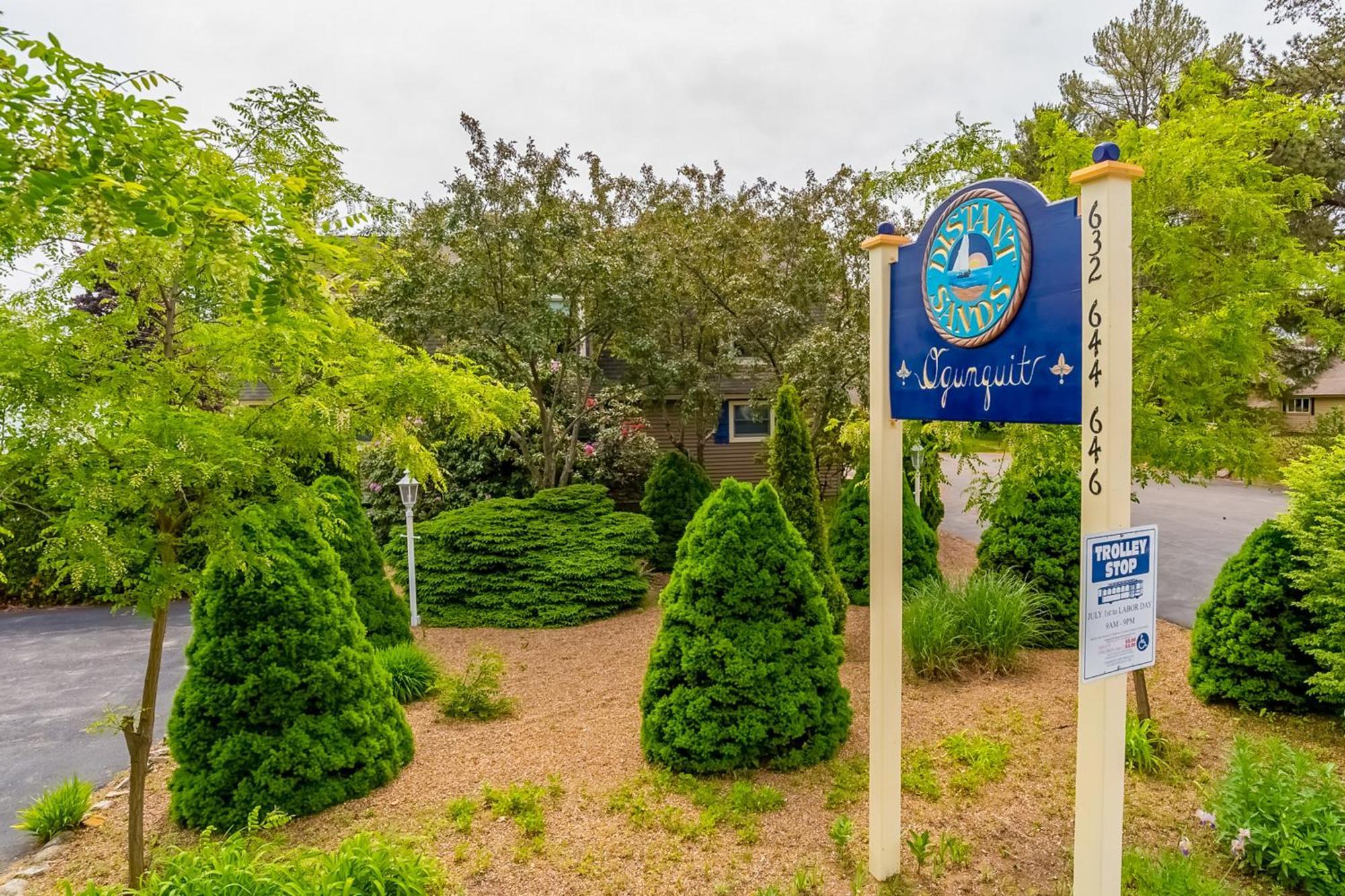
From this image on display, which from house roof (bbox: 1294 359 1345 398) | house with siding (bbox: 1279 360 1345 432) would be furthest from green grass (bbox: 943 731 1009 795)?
house roof (bbox: 1294 359 1345 398)

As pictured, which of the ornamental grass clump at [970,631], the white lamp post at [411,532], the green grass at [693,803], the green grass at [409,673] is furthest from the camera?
the white lamp post at [411,532]

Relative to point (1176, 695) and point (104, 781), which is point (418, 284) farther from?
point (1176, 695)

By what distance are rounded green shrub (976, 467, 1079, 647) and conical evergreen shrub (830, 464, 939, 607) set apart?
31.6 inches

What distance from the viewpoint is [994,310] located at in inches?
102

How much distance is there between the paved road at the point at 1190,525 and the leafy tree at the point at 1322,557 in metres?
1.12

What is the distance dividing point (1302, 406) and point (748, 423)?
2833 cm

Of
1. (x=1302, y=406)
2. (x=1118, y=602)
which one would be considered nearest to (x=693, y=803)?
(x=1118, y=602)

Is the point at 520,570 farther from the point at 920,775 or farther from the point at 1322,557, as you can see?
the point at 1322,557

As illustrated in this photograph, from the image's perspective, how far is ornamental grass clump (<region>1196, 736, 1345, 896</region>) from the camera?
3023mm

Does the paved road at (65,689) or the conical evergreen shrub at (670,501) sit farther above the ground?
the conical evergreen shrub at (670,501)

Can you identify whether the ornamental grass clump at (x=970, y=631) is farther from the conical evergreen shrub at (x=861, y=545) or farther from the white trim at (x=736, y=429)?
the white trim at (x=736, y=429)

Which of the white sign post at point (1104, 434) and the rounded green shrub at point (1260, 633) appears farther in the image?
the rounded green shrub at point (1260, 633)

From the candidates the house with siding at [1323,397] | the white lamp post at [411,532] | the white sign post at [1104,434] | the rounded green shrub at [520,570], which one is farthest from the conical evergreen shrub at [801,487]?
the house with siding at [1323,397]

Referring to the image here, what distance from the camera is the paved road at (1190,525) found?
8.84 m
